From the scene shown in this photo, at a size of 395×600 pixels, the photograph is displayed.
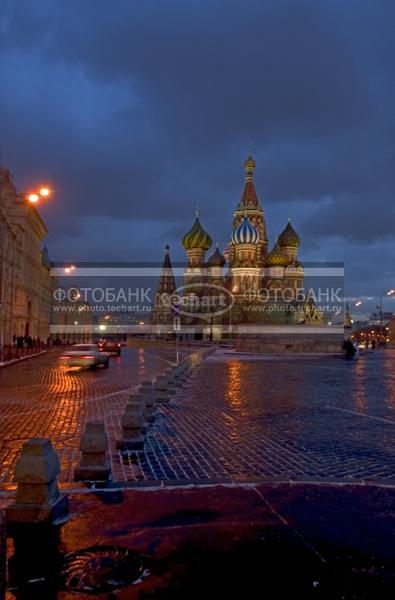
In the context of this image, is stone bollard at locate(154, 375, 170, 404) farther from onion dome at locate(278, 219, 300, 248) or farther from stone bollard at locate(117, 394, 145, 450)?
onion dome at locate(278, 219, 300, 248)

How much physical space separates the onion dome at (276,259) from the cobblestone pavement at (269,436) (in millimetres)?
70781

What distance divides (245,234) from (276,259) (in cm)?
967

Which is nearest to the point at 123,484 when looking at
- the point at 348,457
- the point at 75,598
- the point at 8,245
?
the point at 75,598

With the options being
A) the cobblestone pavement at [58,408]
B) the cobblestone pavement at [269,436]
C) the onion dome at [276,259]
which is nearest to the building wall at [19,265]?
the cobblestone pavement at [58,408]

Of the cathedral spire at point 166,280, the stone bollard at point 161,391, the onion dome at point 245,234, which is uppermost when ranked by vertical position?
the onion dome at point 245,234

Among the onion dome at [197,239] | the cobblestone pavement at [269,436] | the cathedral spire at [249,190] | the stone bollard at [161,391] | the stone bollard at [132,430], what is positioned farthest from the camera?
the onion dome at [197,239]

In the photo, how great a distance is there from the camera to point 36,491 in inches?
207

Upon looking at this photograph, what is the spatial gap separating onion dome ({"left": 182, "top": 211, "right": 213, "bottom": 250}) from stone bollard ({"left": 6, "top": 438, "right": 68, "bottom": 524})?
8732 centimetres

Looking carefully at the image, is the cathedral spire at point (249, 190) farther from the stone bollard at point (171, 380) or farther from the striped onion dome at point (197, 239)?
the stone bollard at point (171, 380)

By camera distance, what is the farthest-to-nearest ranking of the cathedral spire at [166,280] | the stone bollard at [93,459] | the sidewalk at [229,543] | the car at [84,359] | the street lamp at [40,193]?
the cathedral spire at [166,280] → the car at [84,359] → the street lamp at [40,193] → the stone bollard at [93,459] → the sidewalk at [229,543]

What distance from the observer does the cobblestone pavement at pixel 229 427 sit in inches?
286

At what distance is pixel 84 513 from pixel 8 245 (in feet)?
142

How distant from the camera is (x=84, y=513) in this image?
17.9 ft

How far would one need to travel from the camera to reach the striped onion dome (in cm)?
9206
